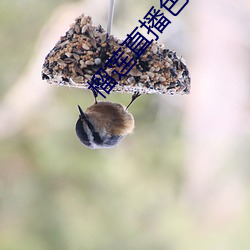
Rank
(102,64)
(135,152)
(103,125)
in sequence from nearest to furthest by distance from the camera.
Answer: (102,64) < (103,125) < (135,152)

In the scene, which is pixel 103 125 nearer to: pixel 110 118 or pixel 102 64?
pixel 110 118

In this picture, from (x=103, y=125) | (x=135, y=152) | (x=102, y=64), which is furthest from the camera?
(x=135, y=152)

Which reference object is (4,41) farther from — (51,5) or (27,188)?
(27,188)

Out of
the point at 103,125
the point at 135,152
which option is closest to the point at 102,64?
the point at 103,125

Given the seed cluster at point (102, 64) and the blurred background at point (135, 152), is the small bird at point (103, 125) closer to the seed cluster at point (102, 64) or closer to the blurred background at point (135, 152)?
the seed cluster at point (102, 64)

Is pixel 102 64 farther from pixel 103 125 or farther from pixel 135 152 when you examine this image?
pixel 135 152

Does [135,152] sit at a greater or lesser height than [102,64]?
greater

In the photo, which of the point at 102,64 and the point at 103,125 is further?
the point at 103,125
